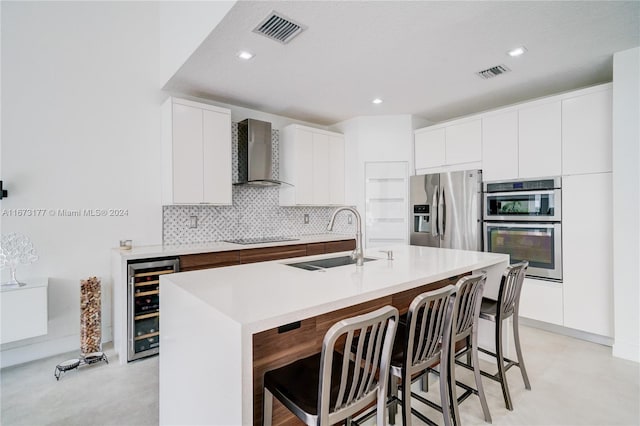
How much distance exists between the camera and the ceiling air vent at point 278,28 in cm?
229

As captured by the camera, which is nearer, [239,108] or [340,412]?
[340,412]

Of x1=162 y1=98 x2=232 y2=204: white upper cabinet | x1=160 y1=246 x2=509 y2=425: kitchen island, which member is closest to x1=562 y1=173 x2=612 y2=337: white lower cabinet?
x1=160 y1=246 x2=509 y2=425: kitchen island

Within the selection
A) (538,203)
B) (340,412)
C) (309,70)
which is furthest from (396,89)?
(340,412)

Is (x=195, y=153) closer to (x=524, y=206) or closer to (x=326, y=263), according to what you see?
(x=326, y=263)

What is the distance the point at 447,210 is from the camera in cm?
409

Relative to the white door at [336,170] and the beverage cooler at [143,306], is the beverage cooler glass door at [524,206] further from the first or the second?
the beverage cooler at [143,306]

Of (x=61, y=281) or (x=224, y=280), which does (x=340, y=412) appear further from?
(x=61, y=281)

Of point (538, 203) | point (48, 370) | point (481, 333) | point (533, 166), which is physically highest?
point (533, 166)

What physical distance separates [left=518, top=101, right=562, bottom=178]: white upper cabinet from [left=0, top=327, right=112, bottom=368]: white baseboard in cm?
484

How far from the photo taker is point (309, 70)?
314 centimetres

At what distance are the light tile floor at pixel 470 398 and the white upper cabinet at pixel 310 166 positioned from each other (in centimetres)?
262

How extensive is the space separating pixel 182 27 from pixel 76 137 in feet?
4.79

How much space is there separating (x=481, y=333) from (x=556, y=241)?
1.42 metres

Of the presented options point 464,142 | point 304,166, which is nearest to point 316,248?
point 304,166
